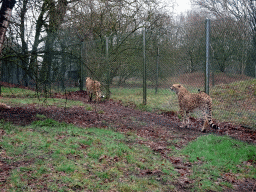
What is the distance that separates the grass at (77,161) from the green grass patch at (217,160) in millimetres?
551

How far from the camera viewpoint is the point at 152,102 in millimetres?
11445

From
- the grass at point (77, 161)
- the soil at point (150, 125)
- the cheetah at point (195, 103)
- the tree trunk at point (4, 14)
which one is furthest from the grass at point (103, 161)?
the tree trunk at point (4, 14)

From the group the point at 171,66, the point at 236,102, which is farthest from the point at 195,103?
the point at 171,66

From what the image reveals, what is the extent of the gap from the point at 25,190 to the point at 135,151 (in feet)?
8.47

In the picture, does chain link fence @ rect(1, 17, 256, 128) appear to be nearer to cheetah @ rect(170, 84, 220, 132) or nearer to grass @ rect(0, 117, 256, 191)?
cheetah @ rect(170, 84, 220, 132)

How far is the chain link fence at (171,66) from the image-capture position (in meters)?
7.82

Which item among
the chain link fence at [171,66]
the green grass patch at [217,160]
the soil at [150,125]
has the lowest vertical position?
the green grass patch at [217,160]

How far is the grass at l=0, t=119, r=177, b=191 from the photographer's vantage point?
3752 millimetres

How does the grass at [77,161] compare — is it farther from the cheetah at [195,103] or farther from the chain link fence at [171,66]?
the cheetah at [195,103]

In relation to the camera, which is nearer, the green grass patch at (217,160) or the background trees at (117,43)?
the green grass patch at (217,160)

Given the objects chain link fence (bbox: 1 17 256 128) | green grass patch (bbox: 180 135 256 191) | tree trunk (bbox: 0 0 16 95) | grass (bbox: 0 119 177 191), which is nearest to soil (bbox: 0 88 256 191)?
green grass patch (bbox: 180 135 256 191)

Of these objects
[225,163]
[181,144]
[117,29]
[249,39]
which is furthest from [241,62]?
[117,29]

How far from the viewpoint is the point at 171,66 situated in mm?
10242

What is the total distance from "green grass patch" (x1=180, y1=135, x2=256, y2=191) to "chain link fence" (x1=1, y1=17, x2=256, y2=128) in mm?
2319
